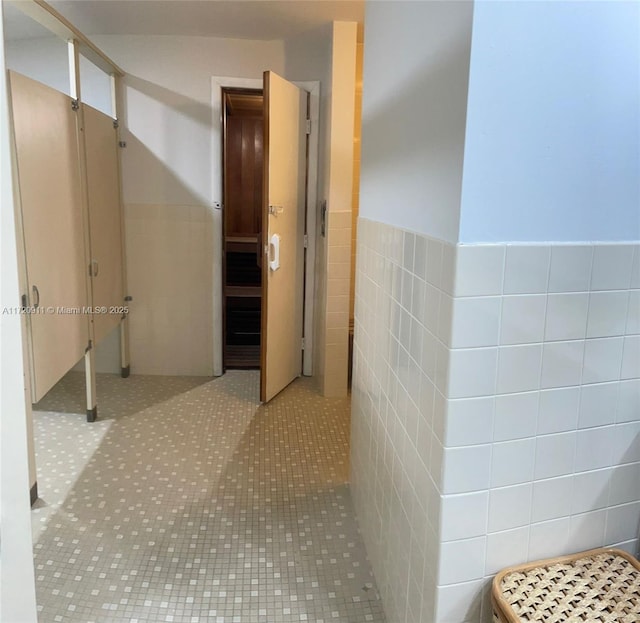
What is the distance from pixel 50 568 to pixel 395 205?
164cm

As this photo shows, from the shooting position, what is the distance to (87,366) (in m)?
2.94

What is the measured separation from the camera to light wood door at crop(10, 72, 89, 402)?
211 cm

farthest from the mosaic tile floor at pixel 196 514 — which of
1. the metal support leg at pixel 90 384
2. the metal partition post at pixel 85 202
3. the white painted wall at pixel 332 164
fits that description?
the white painted wall at pixel 332 164

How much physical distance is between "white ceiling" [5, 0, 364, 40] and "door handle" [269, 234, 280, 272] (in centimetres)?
118

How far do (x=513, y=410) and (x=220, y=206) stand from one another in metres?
2.84

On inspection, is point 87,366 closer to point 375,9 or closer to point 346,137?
point 346,137

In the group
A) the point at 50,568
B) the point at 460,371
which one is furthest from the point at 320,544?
the point at 460,371

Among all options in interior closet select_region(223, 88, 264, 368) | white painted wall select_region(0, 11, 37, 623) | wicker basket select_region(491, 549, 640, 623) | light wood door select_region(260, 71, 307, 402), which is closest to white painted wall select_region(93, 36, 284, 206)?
light wood door select_region(260, 71, 307, 402)

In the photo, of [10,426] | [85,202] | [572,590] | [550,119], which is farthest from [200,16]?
[572,590]

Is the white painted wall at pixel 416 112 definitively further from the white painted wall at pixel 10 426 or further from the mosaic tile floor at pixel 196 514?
the mosaic tile floor at pixel 196 514

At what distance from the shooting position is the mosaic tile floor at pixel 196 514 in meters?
1.73

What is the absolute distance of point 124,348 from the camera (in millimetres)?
3678

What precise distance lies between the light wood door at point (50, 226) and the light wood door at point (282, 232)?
966mm

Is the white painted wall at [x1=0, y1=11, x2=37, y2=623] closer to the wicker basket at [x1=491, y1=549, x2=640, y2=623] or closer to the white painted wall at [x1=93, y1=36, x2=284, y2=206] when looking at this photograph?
the wicker basket at [x1=491, y1=549, x2=640, y2=623]
